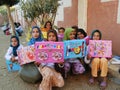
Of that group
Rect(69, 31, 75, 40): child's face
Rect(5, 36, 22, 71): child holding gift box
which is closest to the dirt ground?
Rect(5, 36, 22, 71): child holding gift box

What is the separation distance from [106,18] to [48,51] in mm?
2425

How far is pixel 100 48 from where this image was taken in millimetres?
3314

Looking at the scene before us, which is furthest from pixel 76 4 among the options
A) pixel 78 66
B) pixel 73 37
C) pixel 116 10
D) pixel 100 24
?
pixel 78 66

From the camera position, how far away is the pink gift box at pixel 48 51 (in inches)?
119

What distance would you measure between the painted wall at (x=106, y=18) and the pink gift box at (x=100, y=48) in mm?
1304

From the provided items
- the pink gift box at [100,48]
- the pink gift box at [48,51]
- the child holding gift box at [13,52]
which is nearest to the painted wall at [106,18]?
the pink gift box at [100,48]

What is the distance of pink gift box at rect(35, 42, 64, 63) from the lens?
3.02m

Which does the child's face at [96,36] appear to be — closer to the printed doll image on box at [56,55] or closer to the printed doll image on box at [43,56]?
the printed doll image on box at [56,55]

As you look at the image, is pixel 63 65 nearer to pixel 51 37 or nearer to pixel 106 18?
pixel 51 37

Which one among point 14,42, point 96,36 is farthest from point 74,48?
point 14,42

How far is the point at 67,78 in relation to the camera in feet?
12.1

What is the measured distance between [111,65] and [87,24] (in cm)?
206

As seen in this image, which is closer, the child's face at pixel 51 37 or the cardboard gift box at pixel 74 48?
the cardboard gift box at pixel 74 48

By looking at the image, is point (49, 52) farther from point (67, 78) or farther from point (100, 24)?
point (100, 24)
